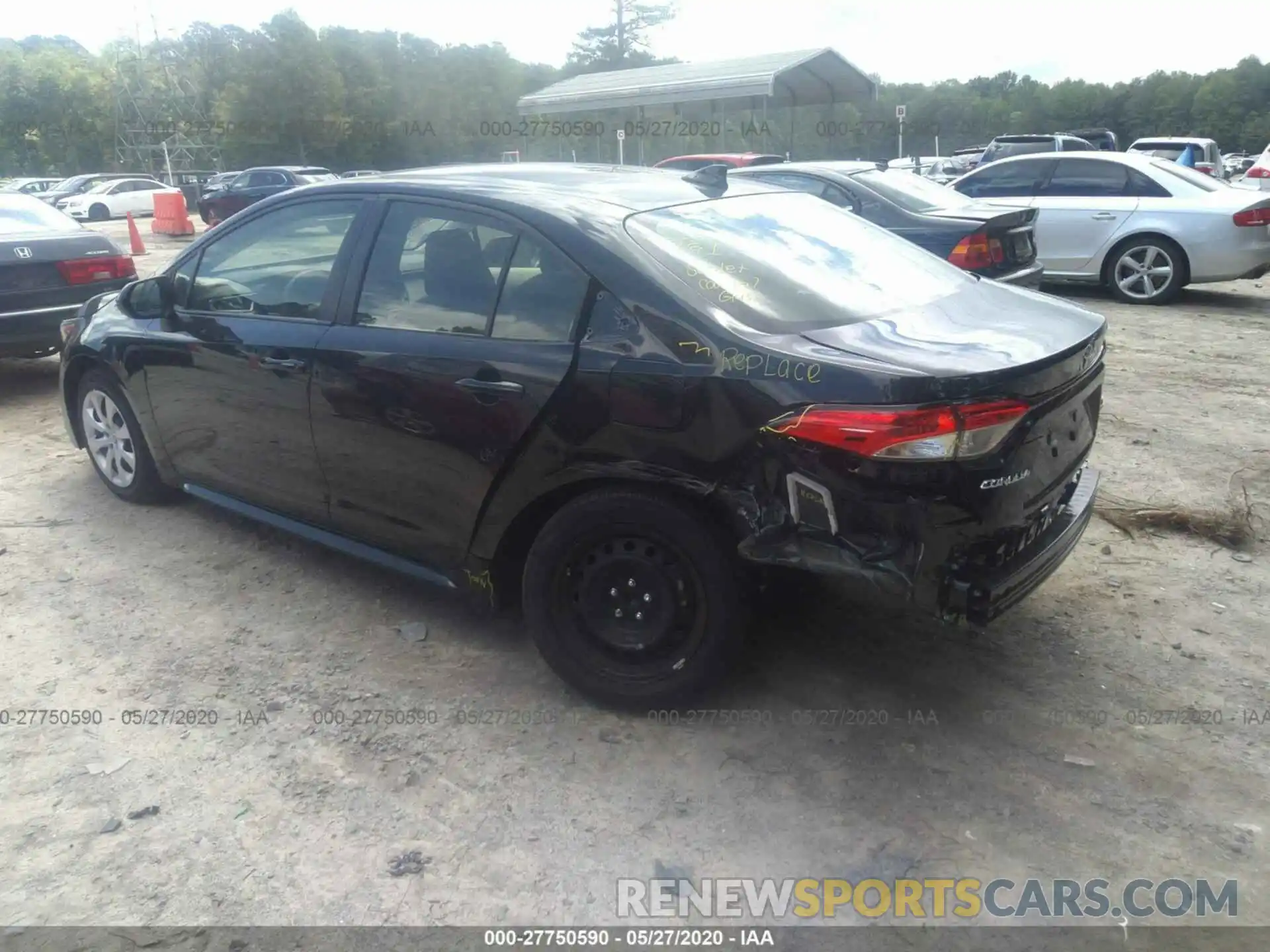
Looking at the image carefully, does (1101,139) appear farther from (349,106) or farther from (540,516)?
(349,106)

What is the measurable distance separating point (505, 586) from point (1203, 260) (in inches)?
351

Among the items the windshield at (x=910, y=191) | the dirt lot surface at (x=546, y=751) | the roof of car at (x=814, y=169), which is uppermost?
the roof of car at (x=814, y=169)

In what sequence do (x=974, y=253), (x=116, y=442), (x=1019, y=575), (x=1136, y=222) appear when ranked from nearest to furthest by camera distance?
(x=1019, y=575)
(x=116, y=442)
(x=974, y=253)
(x=1136, y=222)

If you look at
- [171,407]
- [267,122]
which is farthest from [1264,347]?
[267,122]

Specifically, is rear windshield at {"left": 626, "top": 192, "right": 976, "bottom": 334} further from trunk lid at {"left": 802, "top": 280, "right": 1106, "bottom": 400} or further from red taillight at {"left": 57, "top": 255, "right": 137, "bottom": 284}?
red taillight at {"left": 57, "top": 255, "right": 137, "bottom": 284}

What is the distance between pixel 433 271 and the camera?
3.46m

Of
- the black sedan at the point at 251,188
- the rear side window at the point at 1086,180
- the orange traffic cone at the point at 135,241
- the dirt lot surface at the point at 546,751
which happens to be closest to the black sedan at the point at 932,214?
the rear side window at the point at 1086,180

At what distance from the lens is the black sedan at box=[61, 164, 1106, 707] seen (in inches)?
105

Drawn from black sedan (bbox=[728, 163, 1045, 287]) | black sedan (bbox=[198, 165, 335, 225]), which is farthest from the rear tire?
black sedan (bbox=[198, 165, 335, 225])

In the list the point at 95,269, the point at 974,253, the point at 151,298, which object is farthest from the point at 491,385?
the point at 95,269

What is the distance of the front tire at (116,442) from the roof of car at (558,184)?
5.68ft

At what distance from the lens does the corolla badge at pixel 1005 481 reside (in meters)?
2.63

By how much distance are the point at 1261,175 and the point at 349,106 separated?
39.9 m

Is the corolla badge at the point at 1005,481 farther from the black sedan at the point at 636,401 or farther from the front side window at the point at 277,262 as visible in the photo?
the front side window at the point at 277,262
